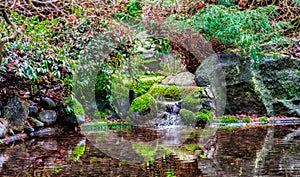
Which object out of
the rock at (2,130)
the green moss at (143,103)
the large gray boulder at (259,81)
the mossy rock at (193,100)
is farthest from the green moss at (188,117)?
the rock at (2,130)

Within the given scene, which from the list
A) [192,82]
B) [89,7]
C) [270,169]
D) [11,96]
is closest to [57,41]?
[89,7]

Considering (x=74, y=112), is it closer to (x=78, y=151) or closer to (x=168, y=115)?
(x=168, y=115)

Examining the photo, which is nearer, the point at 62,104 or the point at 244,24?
the point at 62,104

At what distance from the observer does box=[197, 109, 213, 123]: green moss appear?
995 centimetres

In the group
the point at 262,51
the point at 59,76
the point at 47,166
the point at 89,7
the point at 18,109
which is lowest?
the point at 47,166

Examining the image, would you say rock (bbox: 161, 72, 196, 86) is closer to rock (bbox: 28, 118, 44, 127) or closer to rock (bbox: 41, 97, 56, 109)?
rock (bbox: 41, 97, 56, 109)

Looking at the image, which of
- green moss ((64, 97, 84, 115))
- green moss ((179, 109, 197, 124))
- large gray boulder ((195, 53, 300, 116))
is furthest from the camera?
large gray boulder ((195, 53, 300, 116))

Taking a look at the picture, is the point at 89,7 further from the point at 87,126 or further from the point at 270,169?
the point at 270,169

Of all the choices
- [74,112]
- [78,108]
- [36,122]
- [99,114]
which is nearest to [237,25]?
[99,114]

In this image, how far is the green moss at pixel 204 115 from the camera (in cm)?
995

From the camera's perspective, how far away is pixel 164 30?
11.5 metres

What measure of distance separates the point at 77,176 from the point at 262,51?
27.8 feet

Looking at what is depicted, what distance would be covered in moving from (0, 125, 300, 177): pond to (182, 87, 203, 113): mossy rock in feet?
5.82

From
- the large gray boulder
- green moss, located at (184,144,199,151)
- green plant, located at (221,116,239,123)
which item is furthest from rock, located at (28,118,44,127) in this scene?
the large gray boulder
